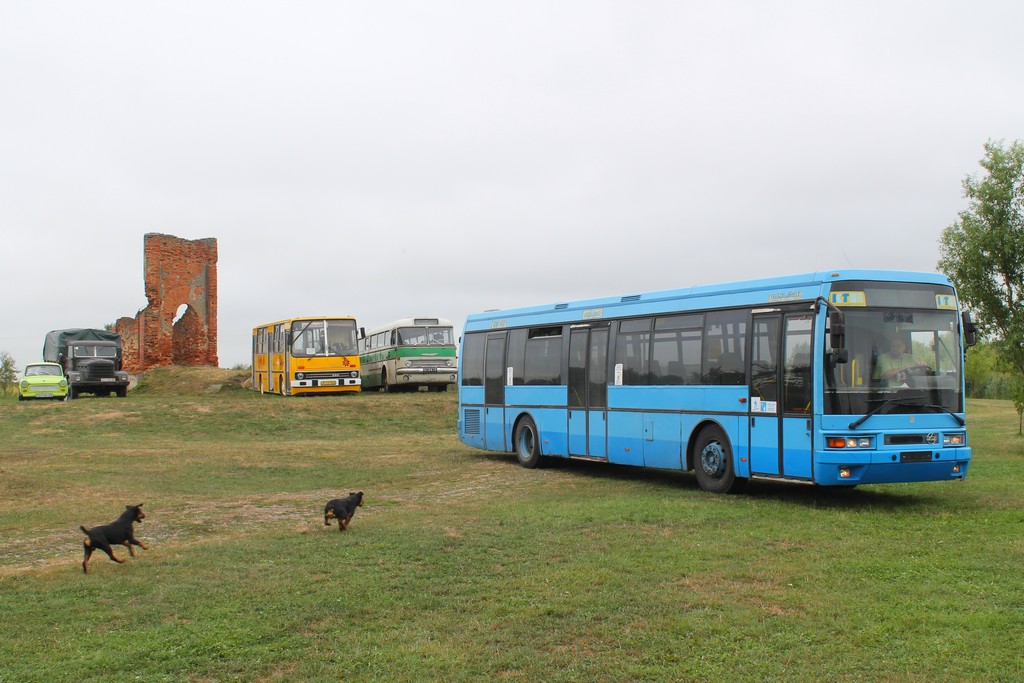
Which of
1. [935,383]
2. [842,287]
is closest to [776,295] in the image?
[842,287]

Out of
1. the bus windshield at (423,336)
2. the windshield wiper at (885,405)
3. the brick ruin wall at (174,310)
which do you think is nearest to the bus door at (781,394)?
the windshield wiper at (885,405)

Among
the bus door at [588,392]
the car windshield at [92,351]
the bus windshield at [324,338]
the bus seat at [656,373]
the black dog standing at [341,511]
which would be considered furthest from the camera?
the car windshield at [92,351]

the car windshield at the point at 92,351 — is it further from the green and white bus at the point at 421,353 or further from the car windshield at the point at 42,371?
the green and white bus at the point at 421,353

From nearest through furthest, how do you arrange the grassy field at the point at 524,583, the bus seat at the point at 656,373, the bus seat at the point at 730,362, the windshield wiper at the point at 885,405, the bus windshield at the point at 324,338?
the grassy field at the point at 524,583 → the windshield wiper at the point at 885,405 → the bus seat at the point at 730,362 → the bus seat at the point at 656,373 → the bus windshield at the point at 324,338

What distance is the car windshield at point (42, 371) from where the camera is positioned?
37.9m

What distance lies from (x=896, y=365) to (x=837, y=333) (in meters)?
1.07

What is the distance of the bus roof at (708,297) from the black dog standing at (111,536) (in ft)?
27.7

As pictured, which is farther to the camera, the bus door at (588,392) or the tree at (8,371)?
the tree at (8,371)

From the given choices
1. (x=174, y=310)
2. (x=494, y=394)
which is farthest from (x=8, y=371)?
(x=494, y=394)

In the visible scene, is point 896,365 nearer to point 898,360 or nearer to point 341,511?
point 898,360

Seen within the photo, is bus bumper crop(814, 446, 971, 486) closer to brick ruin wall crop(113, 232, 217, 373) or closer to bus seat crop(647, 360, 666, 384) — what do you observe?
bus seat crop(647, 360, 666, 384)

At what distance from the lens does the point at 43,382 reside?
123 ft

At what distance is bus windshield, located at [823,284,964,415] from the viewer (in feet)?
39.2

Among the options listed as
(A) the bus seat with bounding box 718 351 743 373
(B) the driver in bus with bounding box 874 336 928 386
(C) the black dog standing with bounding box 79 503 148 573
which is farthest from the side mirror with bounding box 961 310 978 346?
(C) the black dog standing with bounding box 79 503 148 573
